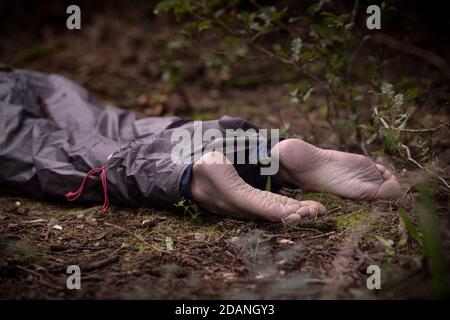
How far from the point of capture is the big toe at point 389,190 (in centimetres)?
172

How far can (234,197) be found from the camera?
1545 mm

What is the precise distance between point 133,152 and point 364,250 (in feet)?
2.98

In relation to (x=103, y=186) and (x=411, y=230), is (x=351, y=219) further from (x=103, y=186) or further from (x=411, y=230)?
(x=103, y=186)

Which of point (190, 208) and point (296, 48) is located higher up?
point (296, 48)

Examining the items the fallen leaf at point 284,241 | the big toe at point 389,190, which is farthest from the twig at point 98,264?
the big toe at point 389,190

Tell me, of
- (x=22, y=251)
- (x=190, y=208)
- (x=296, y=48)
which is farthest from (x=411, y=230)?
(x=22, y=251)

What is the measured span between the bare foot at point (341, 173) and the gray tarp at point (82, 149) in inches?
13.4

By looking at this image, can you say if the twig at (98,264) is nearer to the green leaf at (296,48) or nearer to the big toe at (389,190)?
the big toe at (389,190)

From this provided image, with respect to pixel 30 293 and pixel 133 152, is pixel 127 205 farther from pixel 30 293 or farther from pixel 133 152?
pixel 30 293

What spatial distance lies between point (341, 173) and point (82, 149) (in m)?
1.05

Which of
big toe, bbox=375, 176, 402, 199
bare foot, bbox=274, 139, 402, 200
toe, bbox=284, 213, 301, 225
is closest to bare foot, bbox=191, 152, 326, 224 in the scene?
toe, bbox=284, 213, 301, 225

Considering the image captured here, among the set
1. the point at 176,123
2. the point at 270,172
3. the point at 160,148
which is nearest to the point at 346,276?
the point at 270,172

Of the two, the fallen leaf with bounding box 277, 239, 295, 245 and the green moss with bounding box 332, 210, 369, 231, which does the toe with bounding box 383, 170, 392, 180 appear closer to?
the green moss with bounding box 332, 210, 369, 231

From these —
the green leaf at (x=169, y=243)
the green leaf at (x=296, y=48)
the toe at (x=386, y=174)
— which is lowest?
the green leaf at (x=169, y=243)
